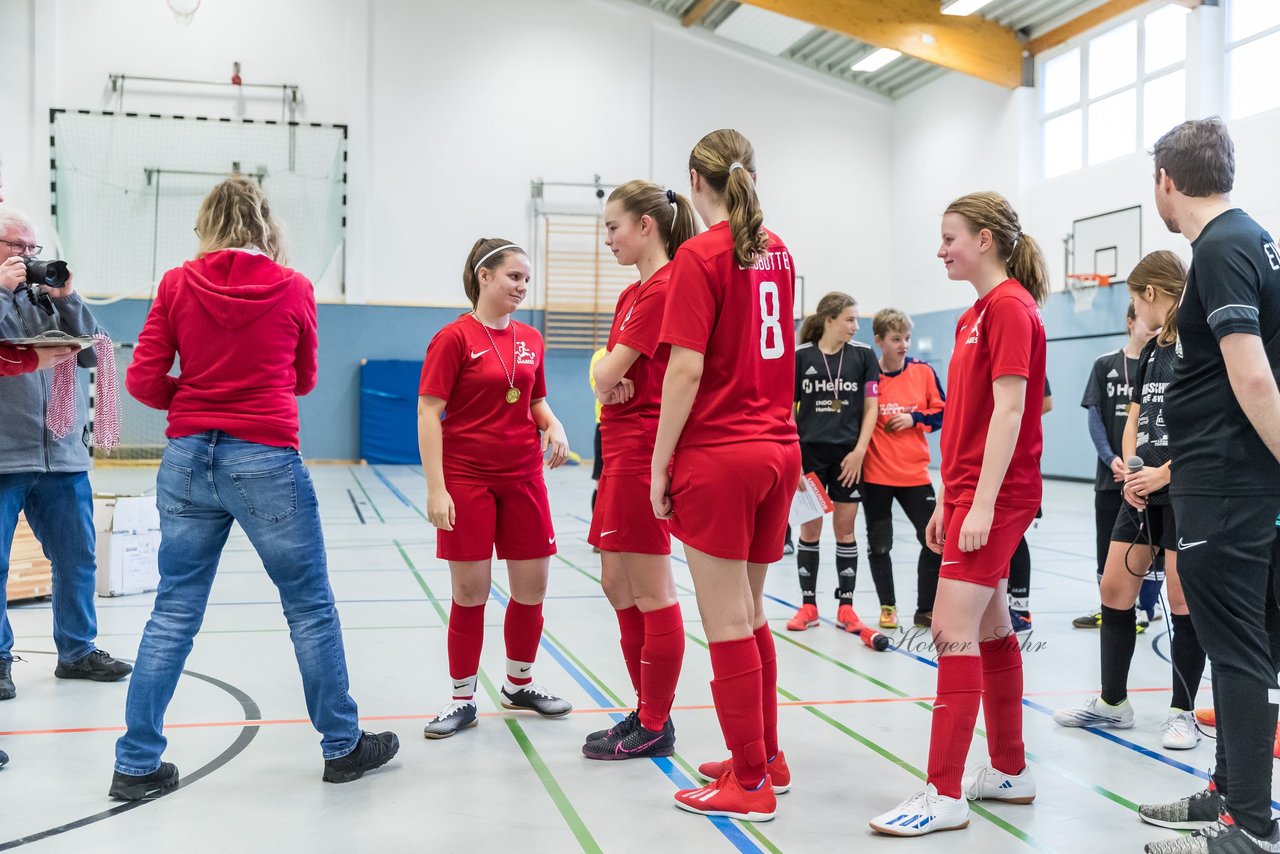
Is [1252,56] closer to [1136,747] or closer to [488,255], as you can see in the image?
[1136,747]

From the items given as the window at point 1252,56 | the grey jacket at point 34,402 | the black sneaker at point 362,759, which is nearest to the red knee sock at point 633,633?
the black sneaker at point 362,759

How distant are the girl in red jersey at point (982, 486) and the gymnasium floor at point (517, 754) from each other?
0.20 metres

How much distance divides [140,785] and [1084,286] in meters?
14.8

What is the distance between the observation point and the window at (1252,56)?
12352mm

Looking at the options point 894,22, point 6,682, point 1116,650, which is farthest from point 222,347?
point 894,22

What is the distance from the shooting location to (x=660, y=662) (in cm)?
310

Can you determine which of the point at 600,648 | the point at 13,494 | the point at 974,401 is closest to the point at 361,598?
the point at 600,648

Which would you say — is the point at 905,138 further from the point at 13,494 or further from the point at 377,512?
the point at 13,494

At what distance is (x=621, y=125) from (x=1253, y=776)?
17.1 meters

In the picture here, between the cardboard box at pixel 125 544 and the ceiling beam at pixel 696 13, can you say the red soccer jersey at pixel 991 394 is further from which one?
the ceiling beam at pixel 696 13

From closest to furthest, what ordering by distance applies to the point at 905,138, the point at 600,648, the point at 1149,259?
the point at 1149,259 < the point at 600,648 < the point at 905,138

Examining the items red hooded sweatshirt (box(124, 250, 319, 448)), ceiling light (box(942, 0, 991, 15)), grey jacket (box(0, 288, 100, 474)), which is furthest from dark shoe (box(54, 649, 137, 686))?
ceiling light (box(942, 0, 991, 15))

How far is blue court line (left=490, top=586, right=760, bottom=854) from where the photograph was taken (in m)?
2.51

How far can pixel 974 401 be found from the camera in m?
2.64
